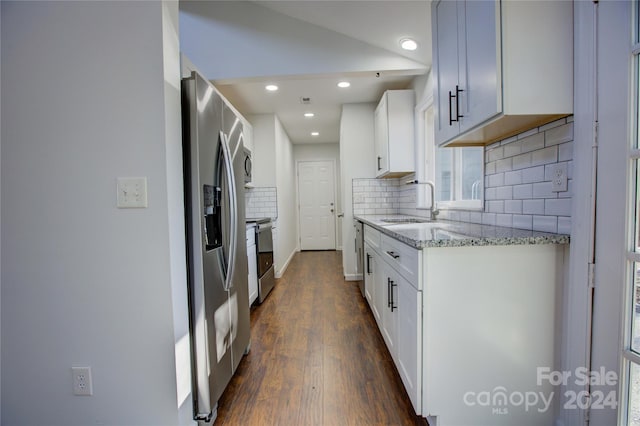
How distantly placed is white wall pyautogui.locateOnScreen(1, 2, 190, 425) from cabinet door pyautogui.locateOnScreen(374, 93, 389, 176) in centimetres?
238

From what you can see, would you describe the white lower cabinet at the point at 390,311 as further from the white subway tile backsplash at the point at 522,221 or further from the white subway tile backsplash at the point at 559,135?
the white subway tile backsplash at the point at 559,135

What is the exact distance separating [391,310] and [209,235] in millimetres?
1148

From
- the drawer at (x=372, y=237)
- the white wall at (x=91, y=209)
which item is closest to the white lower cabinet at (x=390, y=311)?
the drawer at (x=372, y=237)

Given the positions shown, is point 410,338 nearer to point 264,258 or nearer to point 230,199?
point 230,199

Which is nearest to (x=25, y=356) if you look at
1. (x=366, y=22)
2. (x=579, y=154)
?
(x=579, y=154)

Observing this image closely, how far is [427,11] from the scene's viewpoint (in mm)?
1984

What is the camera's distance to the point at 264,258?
3.27m

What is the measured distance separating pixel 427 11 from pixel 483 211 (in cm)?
145

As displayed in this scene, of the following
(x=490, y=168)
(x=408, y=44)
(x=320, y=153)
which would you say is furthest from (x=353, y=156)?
(x=320, y=153)

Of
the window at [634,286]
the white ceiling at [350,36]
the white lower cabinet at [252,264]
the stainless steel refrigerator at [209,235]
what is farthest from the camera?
the white lower cabinet at [252,264]

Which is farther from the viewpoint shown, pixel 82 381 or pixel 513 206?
pixel 513 206

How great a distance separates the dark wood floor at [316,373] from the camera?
1.42 metres

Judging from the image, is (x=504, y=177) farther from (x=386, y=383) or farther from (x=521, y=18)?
(x=386, y=383)

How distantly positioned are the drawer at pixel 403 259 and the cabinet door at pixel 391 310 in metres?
0.08
